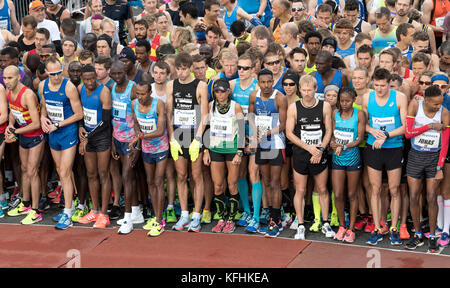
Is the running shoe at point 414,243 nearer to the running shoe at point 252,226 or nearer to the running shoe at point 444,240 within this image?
the running shoe at point 444,240

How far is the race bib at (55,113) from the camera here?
9.29 metres

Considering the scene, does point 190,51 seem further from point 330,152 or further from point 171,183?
point 330,152

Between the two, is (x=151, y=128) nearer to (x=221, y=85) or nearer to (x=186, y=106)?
(x=186, y=106)

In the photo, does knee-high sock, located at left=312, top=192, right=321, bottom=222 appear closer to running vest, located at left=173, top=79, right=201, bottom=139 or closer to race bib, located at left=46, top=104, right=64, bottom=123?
running vest, located at left=173, top=79, right=201, bottom=139

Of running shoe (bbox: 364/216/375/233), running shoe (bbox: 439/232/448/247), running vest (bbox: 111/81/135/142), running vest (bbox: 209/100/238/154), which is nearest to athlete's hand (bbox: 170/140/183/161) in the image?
running vest (bbox: 209/100/238/154)

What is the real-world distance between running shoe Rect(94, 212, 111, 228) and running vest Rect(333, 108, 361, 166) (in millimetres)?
3118

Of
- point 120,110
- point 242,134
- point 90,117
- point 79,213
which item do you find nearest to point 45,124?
point 90,117

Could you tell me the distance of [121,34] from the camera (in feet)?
41.4

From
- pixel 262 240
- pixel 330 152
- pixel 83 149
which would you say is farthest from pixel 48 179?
pixel 330 152

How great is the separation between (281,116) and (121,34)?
16.3 ft

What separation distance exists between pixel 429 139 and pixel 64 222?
187 inches

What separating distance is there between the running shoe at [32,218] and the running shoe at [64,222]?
39 cm

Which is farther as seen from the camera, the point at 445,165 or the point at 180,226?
the point at 180,226

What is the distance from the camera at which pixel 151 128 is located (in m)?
8.95
